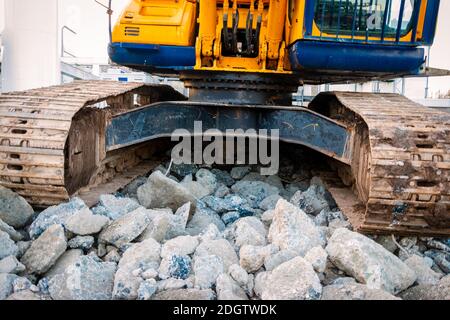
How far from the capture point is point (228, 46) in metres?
4.50

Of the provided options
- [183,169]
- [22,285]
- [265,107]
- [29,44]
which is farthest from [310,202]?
[29,44]

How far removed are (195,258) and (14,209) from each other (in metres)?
1.36

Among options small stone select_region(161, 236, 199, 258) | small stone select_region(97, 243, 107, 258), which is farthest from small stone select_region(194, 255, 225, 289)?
small stone select_region(97, 243, 107, 258)

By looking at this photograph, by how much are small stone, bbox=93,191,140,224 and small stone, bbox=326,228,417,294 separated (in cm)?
141

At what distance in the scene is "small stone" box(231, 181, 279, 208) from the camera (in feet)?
13.3

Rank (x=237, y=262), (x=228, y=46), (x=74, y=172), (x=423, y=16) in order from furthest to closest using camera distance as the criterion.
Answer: (x=228, y=46) → (x=423, y=16) → (x=74, y=172) → (x=237, y=262)

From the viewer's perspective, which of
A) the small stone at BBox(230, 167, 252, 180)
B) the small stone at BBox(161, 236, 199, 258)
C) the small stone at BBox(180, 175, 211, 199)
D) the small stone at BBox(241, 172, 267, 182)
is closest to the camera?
the small stone at BBox(161, 236, 199, 258)

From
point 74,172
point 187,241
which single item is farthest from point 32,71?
point 187,241

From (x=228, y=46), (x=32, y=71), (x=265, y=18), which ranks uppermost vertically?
(x=265, y=18)

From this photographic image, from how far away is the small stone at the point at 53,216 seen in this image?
274cm

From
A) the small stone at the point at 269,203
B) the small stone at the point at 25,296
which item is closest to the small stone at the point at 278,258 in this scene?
the small stone at the point at 25,296

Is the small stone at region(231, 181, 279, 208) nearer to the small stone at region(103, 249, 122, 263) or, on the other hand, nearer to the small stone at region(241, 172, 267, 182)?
the small stone at region(241, 172, 267, 182)
